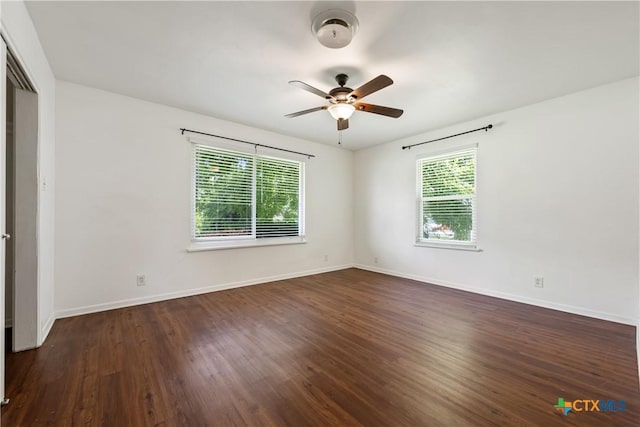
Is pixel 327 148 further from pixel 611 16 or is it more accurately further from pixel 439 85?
pixel 611 16

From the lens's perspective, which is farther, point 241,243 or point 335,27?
point 241,243

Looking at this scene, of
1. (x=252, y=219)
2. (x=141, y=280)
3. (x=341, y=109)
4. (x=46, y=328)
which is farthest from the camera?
(x=252, y=219)

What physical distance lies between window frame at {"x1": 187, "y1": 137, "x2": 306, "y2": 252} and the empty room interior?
0.13 ft

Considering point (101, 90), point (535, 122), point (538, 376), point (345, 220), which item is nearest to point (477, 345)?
point (538, 376)

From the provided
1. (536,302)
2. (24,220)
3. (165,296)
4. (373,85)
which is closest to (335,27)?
(373,85)

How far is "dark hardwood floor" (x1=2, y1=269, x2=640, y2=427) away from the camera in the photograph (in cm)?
151

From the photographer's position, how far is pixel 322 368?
196cm

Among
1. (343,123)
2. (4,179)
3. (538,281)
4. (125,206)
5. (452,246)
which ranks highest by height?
(343,123)

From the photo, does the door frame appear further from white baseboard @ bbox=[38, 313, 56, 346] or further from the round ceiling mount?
the round ceiling mount

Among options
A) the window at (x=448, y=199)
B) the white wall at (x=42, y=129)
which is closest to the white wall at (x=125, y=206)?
the white wall at (x=42, y=129)

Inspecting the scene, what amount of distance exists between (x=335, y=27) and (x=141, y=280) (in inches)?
138

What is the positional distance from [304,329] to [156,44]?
114 inches

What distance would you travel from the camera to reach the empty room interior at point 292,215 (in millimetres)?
1734

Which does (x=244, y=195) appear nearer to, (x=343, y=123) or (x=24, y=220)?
(x=343, y=123)
